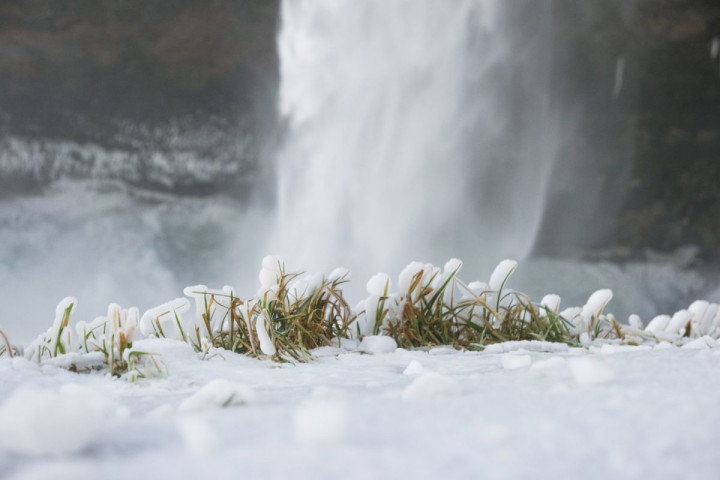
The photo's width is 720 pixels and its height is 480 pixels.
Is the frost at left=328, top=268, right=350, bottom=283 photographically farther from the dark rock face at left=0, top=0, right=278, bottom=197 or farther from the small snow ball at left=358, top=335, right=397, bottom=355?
the dark rock face at left=0, top=0, right=278, bottom=197

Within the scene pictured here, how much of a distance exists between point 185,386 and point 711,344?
0.98m

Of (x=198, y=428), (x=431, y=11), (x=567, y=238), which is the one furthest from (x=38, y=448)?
(x=567, y=238)

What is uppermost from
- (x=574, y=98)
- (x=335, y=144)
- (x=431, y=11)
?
(x=431, y=11)

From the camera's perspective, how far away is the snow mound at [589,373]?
52 cm

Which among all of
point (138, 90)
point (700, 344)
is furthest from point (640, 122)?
point (700, 344)

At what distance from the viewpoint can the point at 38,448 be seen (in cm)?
34

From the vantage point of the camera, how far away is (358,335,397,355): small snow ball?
1019mm

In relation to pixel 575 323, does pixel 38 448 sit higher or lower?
higher

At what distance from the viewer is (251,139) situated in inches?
364

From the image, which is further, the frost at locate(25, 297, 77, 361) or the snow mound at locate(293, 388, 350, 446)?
the frost at locate(25, 297, 77, 361)

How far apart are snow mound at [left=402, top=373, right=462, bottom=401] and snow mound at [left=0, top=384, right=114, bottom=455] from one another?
24cm

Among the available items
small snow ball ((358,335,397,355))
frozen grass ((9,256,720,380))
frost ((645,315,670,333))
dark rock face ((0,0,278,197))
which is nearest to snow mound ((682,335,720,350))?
frozen grass ((9,256,720,380))

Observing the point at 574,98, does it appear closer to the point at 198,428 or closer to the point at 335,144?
the point at 335,144

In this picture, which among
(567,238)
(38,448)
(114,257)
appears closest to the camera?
(38,448)
